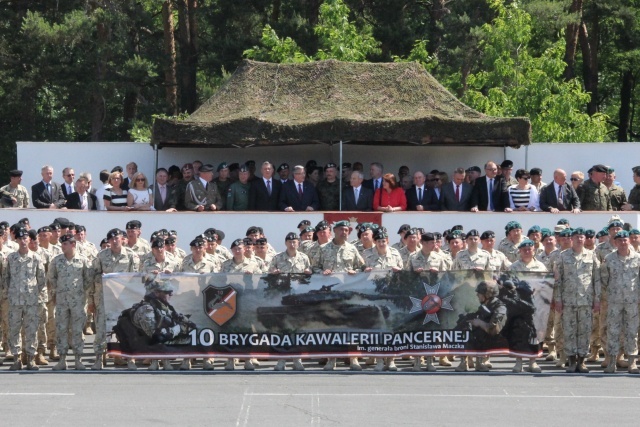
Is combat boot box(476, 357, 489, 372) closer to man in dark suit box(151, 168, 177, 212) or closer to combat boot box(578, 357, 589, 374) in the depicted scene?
combat boot box(578, 357, 589, 374)

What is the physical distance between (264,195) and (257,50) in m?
14.4

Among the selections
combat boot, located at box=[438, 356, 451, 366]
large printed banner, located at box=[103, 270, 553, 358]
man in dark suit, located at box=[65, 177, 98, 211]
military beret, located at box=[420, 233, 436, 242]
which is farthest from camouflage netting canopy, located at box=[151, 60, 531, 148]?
large printed banner, located at box=[103, 270, 553, 358]

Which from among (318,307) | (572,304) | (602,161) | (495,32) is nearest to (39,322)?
(318,307)

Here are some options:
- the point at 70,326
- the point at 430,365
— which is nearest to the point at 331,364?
the point at 430,365

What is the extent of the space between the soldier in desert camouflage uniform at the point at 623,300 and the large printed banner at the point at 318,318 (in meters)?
0.92

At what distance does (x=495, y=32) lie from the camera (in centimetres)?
3284

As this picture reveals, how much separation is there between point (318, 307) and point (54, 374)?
11.2ft

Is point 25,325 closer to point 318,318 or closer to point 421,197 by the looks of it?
point 318,318

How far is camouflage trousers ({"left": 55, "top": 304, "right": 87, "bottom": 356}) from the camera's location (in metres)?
16.2

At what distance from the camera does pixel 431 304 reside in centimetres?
1606

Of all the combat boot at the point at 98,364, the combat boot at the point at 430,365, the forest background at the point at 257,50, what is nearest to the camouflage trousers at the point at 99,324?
the combat boot at the point at 98,364

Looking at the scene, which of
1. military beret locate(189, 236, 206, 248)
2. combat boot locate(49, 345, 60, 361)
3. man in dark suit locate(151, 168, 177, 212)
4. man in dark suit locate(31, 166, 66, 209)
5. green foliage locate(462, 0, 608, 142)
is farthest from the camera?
green foliage locate(462, 0, 608, 142)

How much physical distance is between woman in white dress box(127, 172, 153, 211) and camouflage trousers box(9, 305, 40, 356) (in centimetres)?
481

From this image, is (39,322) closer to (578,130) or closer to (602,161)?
(602,161)
